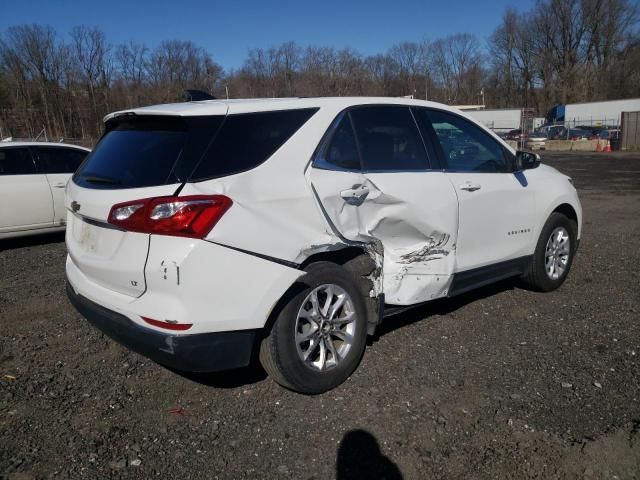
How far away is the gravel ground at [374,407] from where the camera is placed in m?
2.58

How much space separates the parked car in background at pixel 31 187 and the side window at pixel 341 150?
203 inches

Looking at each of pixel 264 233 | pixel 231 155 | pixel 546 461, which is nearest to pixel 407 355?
pixel 546 461

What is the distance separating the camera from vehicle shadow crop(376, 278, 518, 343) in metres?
4.25

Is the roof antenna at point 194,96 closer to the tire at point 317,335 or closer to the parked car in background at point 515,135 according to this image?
the tire at point 317,335

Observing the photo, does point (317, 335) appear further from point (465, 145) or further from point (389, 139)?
point (465, 145)

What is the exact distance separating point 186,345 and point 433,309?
260cm

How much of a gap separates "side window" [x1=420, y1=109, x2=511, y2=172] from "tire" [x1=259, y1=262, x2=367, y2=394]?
1398mm

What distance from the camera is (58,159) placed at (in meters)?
7.64

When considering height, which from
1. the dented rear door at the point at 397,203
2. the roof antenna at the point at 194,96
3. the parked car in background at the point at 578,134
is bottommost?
the parked car in background at the point at 578,134

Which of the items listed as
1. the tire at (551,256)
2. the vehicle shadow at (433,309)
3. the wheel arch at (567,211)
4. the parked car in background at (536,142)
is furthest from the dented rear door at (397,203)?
the parked car in background at (536,142)

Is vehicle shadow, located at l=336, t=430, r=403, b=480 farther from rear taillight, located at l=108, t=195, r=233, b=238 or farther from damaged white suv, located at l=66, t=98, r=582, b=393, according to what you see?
rear taillight, located at l=108, t=195, r=233, b=238

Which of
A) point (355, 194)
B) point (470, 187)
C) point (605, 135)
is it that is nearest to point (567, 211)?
point (470, 187)

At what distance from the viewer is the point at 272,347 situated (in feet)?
9.71

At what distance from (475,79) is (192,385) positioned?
86.7m
